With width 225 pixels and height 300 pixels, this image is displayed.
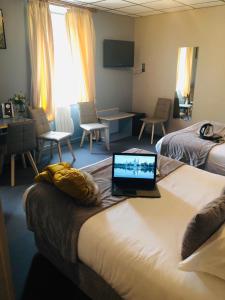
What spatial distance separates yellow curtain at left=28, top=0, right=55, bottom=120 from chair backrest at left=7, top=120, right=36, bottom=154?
0.92 m

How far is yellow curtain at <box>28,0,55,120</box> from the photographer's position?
3.47 meters

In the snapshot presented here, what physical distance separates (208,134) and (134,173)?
5.52ft

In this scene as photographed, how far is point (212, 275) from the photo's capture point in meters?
1.05

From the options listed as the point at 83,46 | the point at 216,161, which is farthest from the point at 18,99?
the point at 216,161

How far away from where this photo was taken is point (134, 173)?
72.5 inches

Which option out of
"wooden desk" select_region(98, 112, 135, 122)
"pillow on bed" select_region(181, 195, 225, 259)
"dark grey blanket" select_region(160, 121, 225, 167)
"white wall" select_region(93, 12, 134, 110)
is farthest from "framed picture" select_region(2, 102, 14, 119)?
"pillow on bed" select_region(181, 195, 225, 259)

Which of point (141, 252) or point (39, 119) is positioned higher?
point (39, 119)

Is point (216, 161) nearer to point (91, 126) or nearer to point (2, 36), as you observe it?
point (91, 126)

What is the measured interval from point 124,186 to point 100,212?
0.40m

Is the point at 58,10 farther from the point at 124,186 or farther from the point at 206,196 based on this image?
the point at 206,196

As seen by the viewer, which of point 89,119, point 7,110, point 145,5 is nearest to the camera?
point 7,110

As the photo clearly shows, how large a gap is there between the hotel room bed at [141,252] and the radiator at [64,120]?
2751mm

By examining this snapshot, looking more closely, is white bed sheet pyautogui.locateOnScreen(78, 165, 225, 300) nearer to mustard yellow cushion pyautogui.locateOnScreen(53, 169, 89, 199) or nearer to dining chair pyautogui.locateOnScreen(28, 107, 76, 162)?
mustard yellow cushion pyautogui.locateOnScreen(53, 169, 89, 199)

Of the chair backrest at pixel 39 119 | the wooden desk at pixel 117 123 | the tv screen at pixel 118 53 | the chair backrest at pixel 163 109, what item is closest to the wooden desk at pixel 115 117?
the wooden desk at pixel 117 123
